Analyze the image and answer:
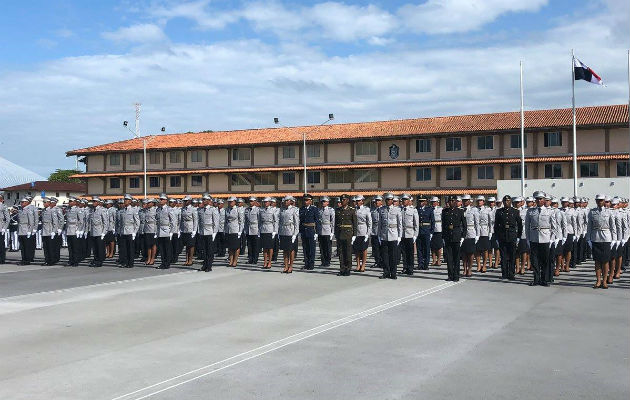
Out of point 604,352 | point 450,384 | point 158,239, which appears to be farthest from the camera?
point 158,239

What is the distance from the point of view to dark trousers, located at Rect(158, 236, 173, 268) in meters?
17.5

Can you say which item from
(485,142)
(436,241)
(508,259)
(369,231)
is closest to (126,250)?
(369,231)

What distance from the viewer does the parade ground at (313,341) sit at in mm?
6016

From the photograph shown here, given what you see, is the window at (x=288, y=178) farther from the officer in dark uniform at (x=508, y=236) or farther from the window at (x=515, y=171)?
the officer in dark uniform at (x=508, y=236)

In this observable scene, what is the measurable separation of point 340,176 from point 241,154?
9765 millimetres

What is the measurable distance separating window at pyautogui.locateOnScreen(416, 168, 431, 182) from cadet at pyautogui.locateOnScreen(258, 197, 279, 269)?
120 feet

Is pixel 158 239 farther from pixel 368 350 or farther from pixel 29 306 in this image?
pixel 368 350

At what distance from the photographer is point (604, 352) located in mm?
7375

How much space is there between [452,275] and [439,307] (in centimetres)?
399

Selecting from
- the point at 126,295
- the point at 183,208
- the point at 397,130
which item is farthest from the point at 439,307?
the point at 397,130

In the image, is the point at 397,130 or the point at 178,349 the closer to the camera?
the point at 178,349

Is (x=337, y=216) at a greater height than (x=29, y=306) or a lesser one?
greater

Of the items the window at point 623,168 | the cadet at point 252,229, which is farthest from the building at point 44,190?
the cadet at point 252,229

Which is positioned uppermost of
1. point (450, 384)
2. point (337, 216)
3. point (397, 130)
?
point (397, 130)
